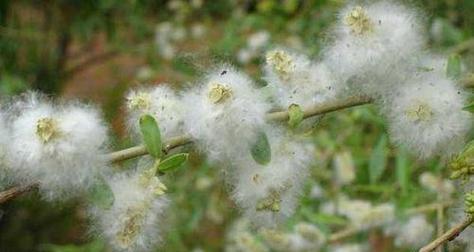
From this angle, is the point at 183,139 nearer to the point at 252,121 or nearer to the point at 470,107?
the point at 252,121

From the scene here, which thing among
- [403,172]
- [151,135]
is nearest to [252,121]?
[151,135]

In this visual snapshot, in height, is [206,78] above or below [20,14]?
below

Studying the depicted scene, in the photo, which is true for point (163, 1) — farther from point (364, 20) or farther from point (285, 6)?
point (364, 20)

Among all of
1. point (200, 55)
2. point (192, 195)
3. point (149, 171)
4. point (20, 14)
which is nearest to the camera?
point (149, 171)

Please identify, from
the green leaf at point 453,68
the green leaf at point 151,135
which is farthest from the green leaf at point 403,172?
the green leaf at point 151,135

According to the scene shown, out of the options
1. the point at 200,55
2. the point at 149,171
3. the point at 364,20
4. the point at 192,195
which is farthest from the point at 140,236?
the point at 192,195

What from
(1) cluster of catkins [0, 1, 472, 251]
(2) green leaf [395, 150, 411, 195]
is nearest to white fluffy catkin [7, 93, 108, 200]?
(1) cluster of catkins [0, 1, 472, 251]

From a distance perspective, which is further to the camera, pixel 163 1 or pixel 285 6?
pixel 163 1
